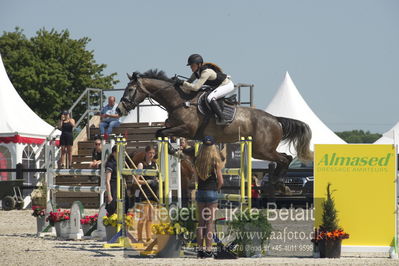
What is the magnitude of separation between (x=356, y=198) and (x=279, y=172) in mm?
3651

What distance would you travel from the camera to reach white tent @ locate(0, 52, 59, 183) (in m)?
22.1

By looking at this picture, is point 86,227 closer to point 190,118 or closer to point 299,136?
point 190,118

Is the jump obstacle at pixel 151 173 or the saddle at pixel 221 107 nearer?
the jump obstacle at pixel 151 173

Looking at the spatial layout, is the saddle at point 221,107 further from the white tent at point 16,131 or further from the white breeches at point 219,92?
the white tent at point 16,131

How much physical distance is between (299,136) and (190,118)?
2122 millimetres

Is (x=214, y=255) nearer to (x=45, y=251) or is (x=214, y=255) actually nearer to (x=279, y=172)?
(x=45, y=251)

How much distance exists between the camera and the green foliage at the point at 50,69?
142 feet

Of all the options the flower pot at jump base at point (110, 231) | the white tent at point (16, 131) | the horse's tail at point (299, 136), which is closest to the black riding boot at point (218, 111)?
the horse's tail at point (299, 136)

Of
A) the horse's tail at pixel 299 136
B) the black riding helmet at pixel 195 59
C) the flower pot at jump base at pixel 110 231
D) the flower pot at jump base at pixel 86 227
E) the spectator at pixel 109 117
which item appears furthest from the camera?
the spectator at pixel 109 117

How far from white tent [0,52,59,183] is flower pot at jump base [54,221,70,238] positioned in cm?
1045

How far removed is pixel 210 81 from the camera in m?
11.8

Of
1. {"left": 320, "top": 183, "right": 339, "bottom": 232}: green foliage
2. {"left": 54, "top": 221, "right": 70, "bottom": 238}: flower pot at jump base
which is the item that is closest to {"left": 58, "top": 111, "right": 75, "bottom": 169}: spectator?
{"left": 54, "top": 221, "right": 70, "bottom": 238}: flower pot at jump base

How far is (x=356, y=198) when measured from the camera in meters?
9.12

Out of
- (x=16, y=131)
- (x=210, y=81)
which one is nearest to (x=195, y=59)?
(x=210, y=81)
